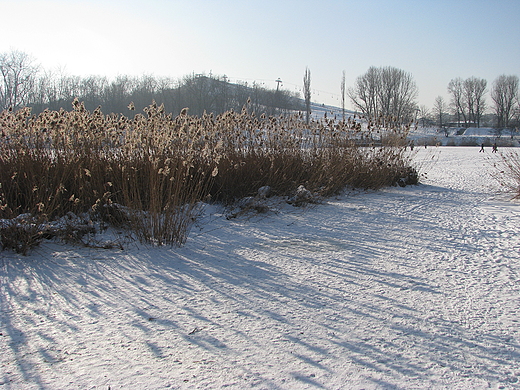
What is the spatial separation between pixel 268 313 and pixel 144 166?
308cm

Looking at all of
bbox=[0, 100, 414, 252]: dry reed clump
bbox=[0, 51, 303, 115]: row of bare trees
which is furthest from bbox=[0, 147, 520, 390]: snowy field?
bbox=[0, 51, 303, 115]: row of bare trees

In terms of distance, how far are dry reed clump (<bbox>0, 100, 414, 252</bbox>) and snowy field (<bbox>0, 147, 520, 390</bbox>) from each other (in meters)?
0.51


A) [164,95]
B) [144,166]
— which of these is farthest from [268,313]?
[164,95]

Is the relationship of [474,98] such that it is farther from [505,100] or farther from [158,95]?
[158,95]

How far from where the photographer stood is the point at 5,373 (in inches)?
73.8

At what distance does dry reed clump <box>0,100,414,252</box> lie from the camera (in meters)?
4.05

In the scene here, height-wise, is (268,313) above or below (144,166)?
below

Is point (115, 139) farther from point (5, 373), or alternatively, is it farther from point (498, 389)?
point (498, 389)

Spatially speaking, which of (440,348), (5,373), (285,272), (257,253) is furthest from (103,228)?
(440,348)

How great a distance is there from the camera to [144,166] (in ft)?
16.3

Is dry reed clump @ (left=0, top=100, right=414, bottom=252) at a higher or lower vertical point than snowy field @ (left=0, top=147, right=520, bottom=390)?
higher

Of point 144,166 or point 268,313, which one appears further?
point 144,166

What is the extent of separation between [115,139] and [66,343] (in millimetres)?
3595

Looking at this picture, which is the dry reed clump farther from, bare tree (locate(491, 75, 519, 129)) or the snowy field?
bare tree (locate(491, 75, 519, 129))
